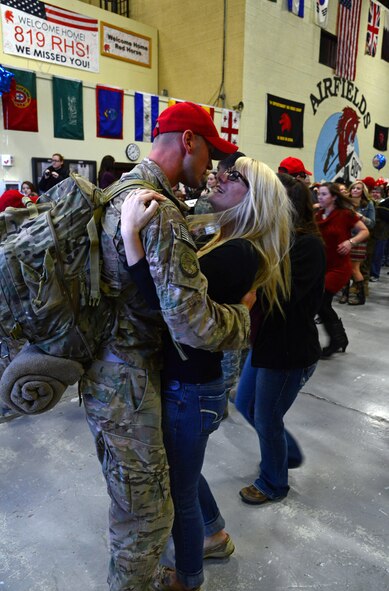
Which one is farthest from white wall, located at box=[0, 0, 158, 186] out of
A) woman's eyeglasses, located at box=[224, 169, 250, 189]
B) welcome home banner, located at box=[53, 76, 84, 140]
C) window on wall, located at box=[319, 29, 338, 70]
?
woman's eyeglasses, located at box=[224, 169, 250, 189]

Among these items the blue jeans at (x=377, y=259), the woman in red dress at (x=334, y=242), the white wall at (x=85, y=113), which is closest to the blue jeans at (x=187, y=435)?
the woman in red dress at (x=334, y=242)

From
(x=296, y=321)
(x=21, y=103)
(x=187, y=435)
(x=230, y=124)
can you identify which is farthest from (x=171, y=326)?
(x=230, y=124)

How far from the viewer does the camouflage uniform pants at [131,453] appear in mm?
1229

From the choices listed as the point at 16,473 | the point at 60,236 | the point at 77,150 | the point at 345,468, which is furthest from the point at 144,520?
the point at 77,150

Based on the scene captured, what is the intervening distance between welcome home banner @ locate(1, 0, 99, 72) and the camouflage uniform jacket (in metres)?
8.41

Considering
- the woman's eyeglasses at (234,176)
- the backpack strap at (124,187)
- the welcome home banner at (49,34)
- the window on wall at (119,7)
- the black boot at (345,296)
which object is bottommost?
the black boot at (345,296)

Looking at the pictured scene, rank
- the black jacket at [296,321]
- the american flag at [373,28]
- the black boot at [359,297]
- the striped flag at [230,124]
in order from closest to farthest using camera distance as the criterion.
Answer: the black jacket at [296,321], the black boot at [359,297], the striped flag at [230,124], the american flag at [373,28]

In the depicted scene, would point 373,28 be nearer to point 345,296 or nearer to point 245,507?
point 345,296

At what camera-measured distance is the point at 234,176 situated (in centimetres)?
147

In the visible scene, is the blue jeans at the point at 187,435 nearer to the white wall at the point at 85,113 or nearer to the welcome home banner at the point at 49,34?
the white wall at the point at 85,113

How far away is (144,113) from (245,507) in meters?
7.59

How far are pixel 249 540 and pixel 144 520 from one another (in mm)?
917

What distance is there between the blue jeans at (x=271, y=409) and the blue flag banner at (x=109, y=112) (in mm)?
6629

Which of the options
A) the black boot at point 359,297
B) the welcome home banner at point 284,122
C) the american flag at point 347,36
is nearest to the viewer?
the black boot at point 359,297
